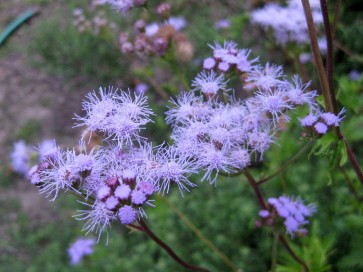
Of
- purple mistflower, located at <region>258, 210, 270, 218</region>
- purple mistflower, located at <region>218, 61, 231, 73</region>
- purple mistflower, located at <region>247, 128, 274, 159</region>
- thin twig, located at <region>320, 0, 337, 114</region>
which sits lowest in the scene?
purple mistflower, located at <region>258, 210, 270, 218</region>

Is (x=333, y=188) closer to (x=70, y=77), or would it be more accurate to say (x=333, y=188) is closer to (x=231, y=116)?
(x=231, y=116)

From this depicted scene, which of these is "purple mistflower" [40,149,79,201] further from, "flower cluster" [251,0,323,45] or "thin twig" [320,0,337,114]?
"flower cluster" [251,0,323,45]

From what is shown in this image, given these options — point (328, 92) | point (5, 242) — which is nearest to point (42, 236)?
point (5, 242)

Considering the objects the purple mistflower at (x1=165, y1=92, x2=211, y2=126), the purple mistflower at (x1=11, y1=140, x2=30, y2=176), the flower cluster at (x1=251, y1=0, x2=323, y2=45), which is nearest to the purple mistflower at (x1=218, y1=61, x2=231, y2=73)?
the purple mistflower at (x1=165, y1=92, x2=211, y2=126)

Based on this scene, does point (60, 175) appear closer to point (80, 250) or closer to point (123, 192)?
point (123, 192)

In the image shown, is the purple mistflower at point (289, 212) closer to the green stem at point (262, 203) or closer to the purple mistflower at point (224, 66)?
the green stem at point (262, 203)

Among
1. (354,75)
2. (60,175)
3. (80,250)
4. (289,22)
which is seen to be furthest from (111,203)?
(354,75)
